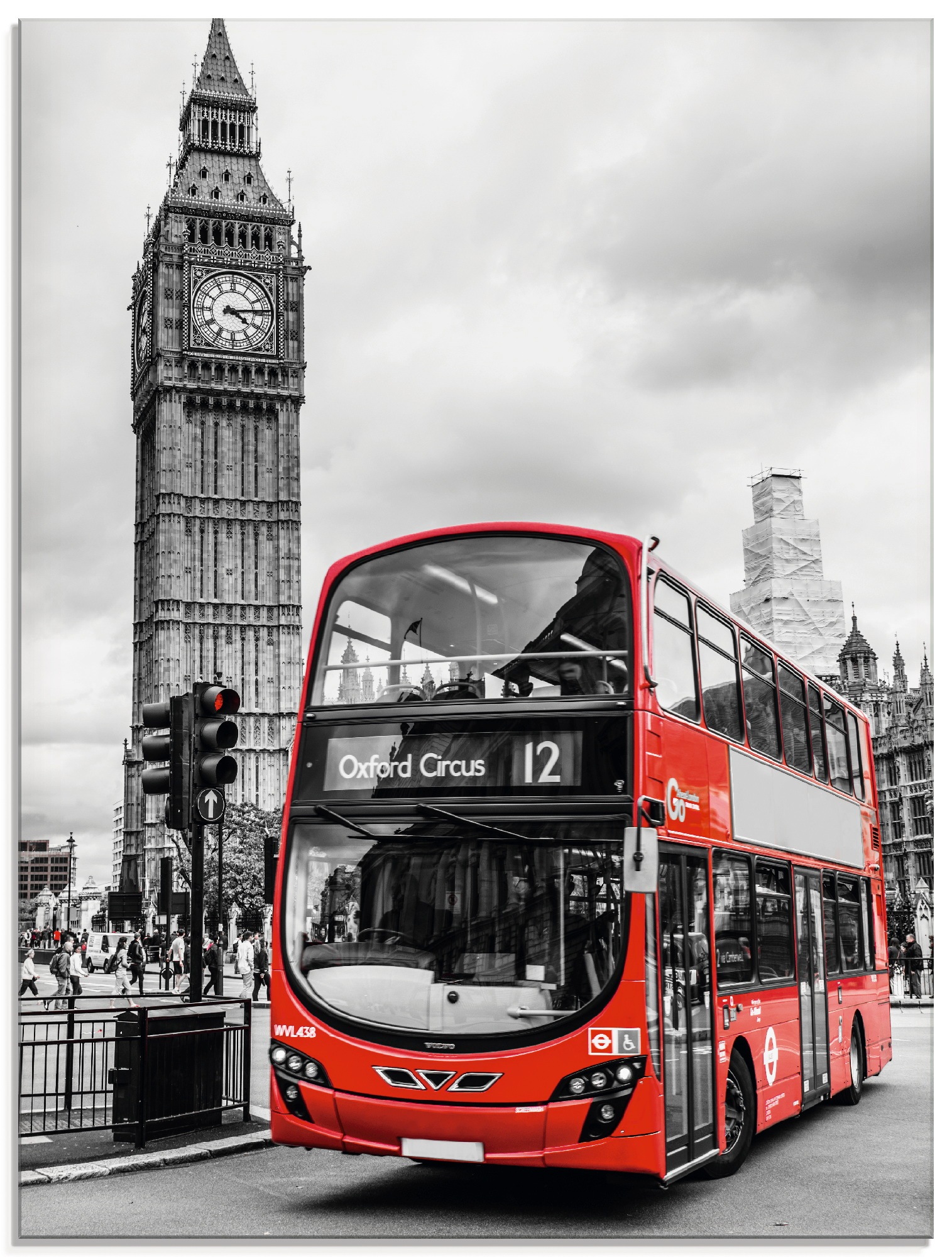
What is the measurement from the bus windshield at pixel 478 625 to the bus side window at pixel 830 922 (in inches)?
192

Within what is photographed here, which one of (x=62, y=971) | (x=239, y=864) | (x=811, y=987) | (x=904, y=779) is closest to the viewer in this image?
(x=811, y=987)

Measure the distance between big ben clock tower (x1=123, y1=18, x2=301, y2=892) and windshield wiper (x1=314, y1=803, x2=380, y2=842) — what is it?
80066 millimetres

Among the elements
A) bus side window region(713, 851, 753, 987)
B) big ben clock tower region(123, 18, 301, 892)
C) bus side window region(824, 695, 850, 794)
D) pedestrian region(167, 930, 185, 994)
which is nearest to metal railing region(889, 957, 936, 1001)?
pedestrian region(167, 930, 185, 994)

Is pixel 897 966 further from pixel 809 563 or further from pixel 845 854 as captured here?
pixel 809 563

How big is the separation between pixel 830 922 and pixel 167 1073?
5.47 meters

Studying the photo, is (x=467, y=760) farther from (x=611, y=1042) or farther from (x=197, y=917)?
(x=197, y=917)

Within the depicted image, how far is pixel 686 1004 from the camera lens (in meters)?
8.27

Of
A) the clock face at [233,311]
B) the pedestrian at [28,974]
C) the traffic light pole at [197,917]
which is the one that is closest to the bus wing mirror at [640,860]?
the traffic light pole at [197,917]

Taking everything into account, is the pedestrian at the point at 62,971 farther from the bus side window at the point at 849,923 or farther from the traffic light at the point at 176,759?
the traffic light at the point at 176,759

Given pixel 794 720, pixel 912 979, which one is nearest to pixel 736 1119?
pixel 794 720

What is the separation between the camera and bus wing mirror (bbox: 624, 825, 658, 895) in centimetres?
723

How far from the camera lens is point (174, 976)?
38.7 metres

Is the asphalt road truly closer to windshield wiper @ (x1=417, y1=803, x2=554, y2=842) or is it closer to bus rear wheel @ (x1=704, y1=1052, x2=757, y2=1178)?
bus rear wheel @ (x1=704, y1=1052, x2=757, y2=1178)

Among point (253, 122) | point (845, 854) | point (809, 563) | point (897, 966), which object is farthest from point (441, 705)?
point (253, 122)
